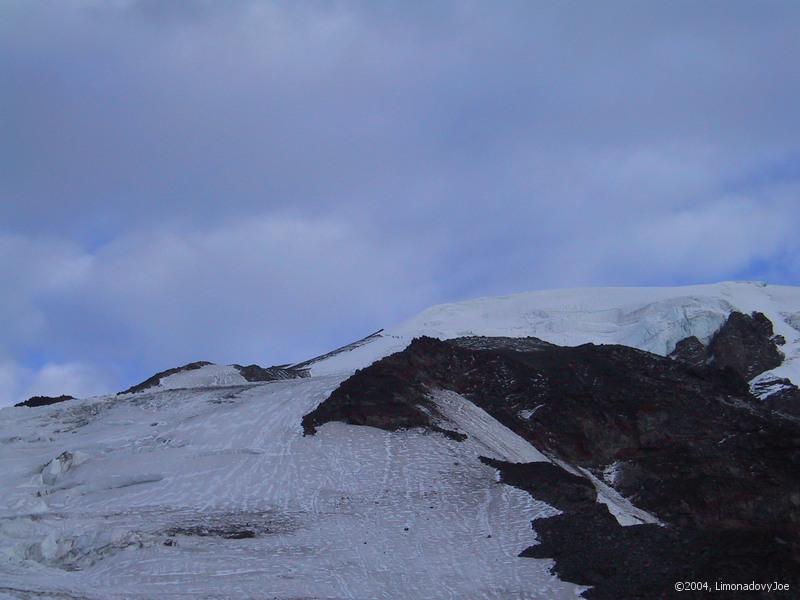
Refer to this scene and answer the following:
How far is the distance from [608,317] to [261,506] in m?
61.8

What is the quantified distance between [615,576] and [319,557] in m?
7.12

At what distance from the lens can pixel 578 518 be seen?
22.0 metres

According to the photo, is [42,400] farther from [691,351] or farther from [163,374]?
[691,351]

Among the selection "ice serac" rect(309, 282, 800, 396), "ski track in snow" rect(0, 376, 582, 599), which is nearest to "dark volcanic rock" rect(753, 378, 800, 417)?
"ice serac" rect(309, 282, 800, 396)

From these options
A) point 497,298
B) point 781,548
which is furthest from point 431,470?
point 497,298

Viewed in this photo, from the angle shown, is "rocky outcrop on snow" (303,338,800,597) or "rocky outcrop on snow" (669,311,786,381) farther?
"rocky outcrop on snow" (669,311,786,381)

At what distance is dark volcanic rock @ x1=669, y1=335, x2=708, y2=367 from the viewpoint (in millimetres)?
70000

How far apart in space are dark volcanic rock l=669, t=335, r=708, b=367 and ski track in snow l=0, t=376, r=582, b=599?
4081 cm

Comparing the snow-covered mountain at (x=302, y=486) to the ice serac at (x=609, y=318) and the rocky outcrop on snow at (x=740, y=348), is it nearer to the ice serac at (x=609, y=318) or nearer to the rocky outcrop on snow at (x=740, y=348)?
the ice serac at (x=609, y=318)

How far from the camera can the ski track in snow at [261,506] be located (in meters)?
19.0

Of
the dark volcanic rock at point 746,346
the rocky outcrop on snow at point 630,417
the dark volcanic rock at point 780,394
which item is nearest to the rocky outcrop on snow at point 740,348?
the dark volcanic rock at point 746,346

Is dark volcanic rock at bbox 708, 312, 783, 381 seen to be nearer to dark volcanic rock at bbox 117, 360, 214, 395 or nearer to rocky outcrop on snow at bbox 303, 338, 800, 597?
rocky outcrop on snow at bbox 303, 338, 800, 597

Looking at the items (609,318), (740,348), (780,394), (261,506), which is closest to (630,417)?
(261,506)

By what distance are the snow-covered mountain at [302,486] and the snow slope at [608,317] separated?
27.9m
